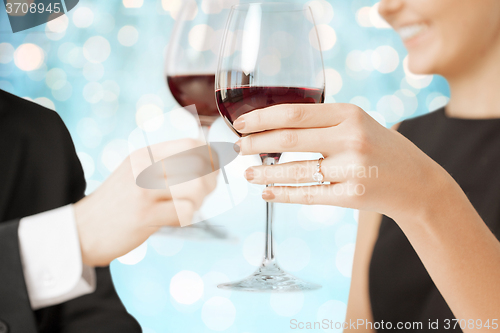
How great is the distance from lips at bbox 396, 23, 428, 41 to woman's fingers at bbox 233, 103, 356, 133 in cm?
64

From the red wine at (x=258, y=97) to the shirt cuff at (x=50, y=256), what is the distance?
0.43 metres

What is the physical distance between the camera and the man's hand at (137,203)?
736mm

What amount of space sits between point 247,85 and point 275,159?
0.12 metres

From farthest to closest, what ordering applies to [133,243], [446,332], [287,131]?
[446,332] → [133,243] → [287,131]

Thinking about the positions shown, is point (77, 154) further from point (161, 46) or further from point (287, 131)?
point (287, 131)

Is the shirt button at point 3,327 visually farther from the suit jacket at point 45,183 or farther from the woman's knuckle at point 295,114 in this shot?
the woman's knuckle at point 295,114

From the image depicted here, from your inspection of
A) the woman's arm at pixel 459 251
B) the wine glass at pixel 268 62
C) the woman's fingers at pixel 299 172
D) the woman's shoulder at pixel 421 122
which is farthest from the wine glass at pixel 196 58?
the woman's shoulder at pixel 421 122

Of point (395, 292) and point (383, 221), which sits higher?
point (383, 221)

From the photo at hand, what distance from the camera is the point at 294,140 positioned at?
50cm

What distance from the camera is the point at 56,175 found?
1.02m

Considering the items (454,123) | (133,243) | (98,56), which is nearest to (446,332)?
(454,123)

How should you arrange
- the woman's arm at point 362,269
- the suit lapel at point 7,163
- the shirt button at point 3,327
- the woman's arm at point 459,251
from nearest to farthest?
the woman's arm at point 459,251 → the shirt button at point 3,327 → the suit lapel at point 7,163 → the woman's arm at point 362,269

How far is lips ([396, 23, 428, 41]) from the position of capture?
1005 millimetres

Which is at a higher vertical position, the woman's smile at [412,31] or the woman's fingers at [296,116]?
the woman's smile at [412,31]
